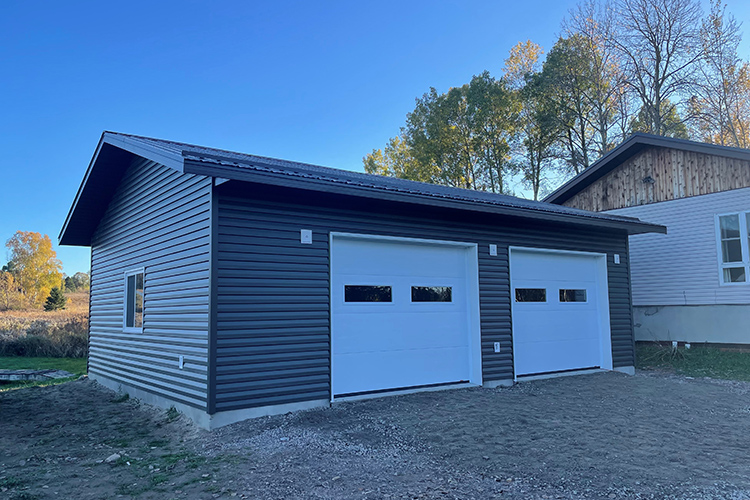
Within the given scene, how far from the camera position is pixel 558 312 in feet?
29.3

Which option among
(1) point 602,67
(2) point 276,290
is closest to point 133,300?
(2) point 276,290

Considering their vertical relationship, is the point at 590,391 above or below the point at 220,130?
below

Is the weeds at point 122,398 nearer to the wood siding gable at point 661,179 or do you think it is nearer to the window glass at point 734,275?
the wood siding gable at point 661,179

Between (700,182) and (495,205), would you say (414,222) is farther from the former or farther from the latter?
(700,182)

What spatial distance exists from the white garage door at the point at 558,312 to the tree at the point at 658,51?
13.6m

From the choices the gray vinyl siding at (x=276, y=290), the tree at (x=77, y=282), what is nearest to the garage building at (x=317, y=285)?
the gray vinyl siding at (x=276, y=290)

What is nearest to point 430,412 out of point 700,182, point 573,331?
point 573,331

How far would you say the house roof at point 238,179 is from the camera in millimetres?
5352

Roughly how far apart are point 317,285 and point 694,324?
33.2ft

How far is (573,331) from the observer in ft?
29.9

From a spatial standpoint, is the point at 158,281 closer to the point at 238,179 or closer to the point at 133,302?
the point at 133,302

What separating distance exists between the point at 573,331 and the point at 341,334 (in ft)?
15.5

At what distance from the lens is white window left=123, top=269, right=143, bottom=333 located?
7.94 meters

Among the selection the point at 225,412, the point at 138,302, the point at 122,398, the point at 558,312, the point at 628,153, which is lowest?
the point at 122,398
